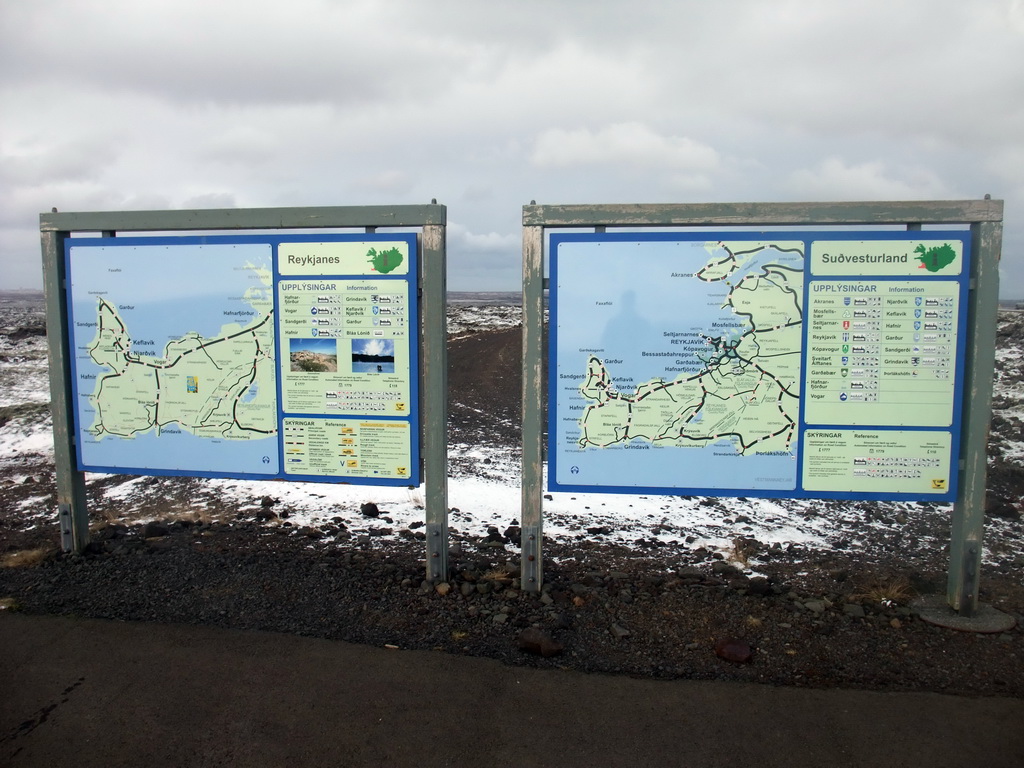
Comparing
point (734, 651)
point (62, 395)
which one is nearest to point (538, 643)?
point (734, 651)

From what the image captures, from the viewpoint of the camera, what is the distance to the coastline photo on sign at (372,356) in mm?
4883

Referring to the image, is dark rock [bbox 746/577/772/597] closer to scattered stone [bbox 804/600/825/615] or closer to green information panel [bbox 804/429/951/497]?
scattered stone [bbox 804/600/825/615]

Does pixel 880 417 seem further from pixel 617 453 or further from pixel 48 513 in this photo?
pixel 48 513

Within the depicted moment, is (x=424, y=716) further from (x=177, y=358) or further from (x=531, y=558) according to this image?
(x=177, y=358)

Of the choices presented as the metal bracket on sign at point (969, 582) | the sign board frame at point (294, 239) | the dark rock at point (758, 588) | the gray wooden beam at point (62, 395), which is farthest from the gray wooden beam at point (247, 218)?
the metal bracket on sign at point (969, 582)

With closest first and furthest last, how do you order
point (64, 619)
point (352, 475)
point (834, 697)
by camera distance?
point (834, 697)
point (64, 619)
point (352, 475)

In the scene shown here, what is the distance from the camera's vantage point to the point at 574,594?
4.79 metres

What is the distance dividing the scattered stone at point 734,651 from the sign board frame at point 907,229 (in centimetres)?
155

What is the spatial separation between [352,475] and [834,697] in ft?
10.8

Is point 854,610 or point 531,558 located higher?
point 531,558

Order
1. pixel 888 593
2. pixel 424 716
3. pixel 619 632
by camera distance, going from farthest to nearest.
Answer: pixel 888 593
pixel 619 632
pixel 424 716

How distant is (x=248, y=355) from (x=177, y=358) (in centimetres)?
59

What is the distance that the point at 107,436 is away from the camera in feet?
17.8

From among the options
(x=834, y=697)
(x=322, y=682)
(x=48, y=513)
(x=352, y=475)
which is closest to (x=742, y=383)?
(x=834, y=697)
